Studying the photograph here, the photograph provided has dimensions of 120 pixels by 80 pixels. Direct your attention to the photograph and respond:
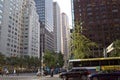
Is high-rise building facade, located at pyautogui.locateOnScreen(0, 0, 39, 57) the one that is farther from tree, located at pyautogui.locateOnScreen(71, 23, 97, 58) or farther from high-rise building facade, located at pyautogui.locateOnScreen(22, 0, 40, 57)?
tree, located at pyautogui.locateOnScreen(71, 23, 97, 58)

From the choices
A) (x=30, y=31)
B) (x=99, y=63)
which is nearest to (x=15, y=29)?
(x=30, y=31)

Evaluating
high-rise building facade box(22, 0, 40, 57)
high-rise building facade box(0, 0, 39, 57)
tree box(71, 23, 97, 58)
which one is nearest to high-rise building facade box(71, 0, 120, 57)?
high-rise building facade box(0, 0, 39, 57)

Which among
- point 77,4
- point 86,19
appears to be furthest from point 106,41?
point 77,4

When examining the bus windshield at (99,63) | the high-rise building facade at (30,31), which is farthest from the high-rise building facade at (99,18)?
the bus windshield at (99,63)

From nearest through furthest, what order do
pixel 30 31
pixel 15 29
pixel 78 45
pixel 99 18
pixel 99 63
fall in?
1. pixel 99 63
2. pixel 78 45
3. pixel 99 18
4. pixel 15 29
5. pixel 30 31

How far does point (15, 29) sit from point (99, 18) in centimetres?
4861

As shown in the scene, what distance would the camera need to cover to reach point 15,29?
140m

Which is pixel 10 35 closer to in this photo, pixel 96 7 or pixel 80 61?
pixel 96 7

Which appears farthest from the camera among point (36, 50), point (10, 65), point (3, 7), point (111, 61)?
point (36, 50)

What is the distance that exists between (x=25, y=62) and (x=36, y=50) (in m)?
52.0

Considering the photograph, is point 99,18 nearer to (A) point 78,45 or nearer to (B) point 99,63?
(A) point 78,45

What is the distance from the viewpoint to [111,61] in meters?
39.5

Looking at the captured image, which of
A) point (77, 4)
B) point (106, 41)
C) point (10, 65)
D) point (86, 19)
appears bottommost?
point (10, 65)

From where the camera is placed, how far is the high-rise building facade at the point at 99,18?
111375mm
